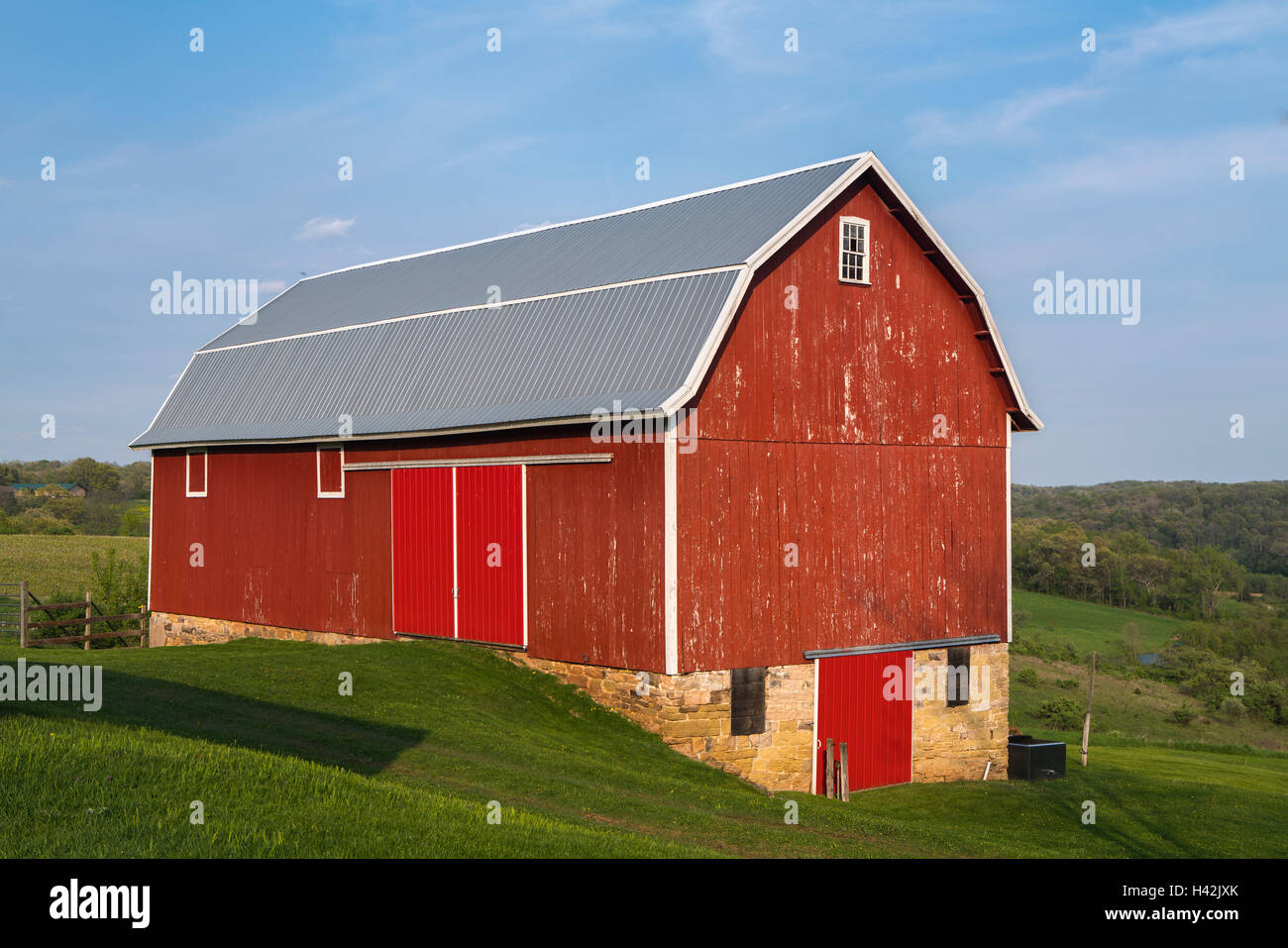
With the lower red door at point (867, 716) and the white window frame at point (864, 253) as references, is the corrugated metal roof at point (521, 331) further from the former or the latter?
the lower red door at point (867, 716)

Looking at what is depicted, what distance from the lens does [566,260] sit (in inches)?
986

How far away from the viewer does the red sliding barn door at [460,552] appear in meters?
22.7

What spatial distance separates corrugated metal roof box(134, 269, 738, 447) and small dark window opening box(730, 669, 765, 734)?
490cm

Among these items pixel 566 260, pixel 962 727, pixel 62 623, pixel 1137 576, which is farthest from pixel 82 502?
pixel 962 727

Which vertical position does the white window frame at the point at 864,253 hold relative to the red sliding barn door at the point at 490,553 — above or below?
above

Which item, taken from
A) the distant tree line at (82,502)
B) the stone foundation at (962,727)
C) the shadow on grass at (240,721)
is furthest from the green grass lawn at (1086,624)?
the distant tree line at (82,502)

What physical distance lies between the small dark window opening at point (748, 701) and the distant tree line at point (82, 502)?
67.2 m

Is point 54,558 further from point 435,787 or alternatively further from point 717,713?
point 435,787

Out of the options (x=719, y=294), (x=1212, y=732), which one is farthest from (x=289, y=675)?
(x=1212, y=732)

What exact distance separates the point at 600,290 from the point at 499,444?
3.41 meters

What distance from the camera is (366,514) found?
2616 centimetres

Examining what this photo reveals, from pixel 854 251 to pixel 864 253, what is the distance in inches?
9.0

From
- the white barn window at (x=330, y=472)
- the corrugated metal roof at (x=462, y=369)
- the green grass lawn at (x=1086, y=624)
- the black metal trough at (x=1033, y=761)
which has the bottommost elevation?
the green grass lawn at (x=1086, y=624)
